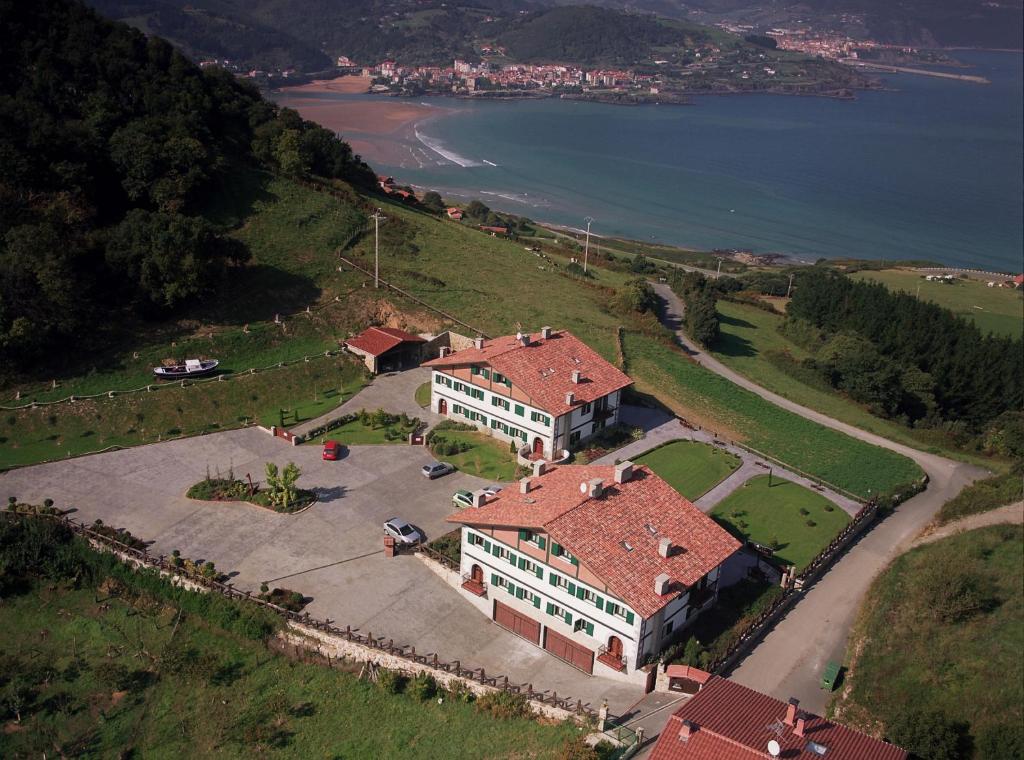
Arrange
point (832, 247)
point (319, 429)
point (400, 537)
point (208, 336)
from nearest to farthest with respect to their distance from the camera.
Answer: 1. point (400, 537)
2. point (319, 429)
3. point (208, 336)
4. point (832, 247)

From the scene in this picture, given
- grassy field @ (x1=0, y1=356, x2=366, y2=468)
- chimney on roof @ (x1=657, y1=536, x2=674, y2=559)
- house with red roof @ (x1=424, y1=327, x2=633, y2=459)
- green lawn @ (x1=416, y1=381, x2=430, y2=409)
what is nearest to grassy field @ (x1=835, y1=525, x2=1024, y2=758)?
chimney on roof @ (x1=657, y1=536, x2=674, y2=559)

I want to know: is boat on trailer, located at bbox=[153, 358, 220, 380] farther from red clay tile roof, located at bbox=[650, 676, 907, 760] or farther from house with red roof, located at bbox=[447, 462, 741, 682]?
red clay tile roof, located at bbox=[650, 676, 907, 760]

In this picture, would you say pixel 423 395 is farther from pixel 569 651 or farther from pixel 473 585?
pixel 569 651

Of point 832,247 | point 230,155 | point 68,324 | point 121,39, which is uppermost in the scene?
point 121,39

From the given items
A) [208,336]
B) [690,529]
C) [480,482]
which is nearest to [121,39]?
[208,336]

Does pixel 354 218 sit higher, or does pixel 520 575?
pixel 354 218

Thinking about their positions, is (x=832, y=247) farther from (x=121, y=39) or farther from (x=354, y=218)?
(x=121, y=39)
